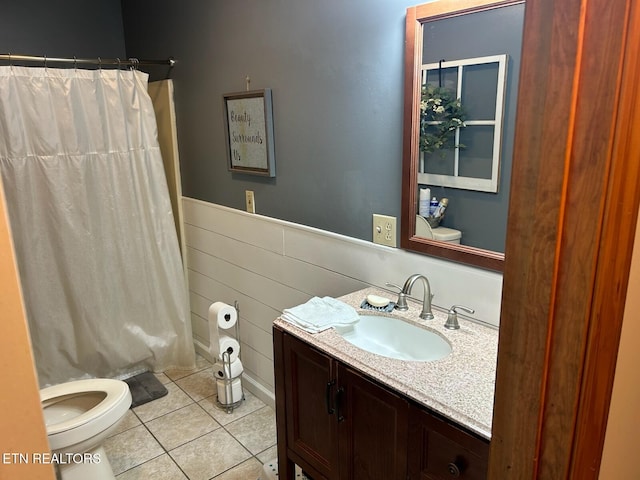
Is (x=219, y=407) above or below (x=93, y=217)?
below

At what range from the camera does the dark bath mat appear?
2779mm

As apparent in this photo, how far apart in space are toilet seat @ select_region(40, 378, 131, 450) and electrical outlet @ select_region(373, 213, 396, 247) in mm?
1248

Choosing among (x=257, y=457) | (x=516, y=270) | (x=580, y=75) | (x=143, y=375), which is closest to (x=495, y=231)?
(x=516, y=270)

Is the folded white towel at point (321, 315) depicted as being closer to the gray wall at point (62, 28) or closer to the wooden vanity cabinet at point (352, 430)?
the wooden vanity cabinet at point (352, 430)

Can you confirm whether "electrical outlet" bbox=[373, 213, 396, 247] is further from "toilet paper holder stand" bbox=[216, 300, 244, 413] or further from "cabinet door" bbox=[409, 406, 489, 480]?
Result: "toilet paper holder stand" bbox=[216, 300, 244, 413]

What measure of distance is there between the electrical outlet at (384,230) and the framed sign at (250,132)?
2.20 feet

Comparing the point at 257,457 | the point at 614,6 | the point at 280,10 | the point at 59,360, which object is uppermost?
the point at 280,10

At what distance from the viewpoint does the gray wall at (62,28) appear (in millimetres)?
2803

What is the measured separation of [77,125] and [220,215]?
872 mm

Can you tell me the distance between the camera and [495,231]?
1.54 m

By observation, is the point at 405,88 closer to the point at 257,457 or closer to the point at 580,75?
the point at 580,75

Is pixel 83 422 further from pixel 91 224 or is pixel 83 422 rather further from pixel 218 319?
pixel 91 224

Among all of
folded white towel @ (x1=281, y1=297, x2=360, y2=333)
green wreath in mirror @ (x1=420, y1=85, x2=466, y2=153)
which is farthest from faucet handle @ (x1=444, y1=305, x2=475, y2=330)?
green wreath in mirror @ (x1=420, y1=85, x2=466, y2=153)

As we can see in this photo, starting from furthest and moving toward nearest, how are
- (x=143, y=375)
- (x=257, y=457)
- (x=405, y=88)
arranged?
(x=143, y=375) → (x=257, y=457) → (x=405, y=88)
